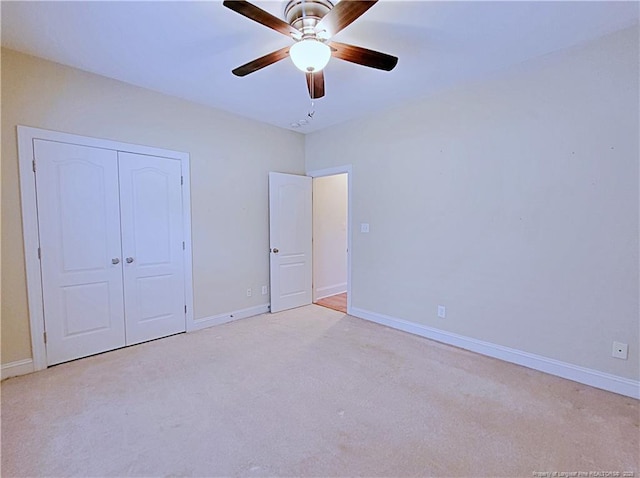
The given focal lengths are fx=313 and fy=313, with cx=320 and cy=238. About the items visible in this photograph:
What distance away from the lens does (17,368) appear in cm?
258

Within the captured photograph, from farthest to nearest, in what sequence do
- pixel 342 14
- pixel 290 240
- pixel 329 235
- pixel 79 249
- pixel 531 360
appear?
pixel 329 235, pixel 290 240, pixel 79 249, pixel 531 360, pixel 342 14

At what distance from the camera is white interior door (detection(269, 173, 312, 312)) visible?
4.32 meters

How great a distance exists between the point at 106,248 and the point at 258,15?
8.25ft

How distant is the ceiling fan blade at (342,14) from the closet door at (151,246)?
2.30 m

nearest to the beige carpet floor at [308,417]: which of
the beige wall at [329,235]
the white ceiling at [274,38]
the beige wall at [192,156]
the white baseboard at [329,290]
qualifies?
the beige wall at [192,156]

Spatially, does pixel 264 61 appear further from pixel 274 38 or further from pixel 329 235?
pixel 329 235

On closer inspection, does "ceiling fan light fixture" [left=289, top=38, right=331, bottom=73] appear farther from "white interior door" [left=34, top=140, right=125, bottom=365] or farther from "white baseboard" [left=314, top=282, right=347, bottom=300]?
"white baseboard" [left=314, top=282, right=347, bottom=300]

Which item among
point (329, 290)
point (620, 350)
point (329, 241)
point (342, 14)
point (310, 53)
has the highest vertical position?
point (342, 14)

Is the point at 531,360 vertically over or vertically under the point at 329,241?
under

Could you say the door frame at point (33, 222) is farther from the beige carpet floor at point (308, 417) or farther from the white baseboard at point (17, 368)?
the beige carpet floor at point (308, 417)

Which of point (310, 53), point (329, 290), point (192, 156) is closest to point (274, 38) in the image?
point (310, 53)

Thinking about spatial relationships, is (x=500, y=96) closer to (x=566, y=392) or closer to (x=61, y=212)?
(x=566, y=392)

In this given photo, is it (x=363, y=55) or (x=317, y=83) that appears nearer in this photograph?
(x=363, y=55)

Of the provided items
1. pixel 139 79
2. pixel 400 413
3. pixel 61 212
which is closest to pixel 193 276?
pixel 61 212
